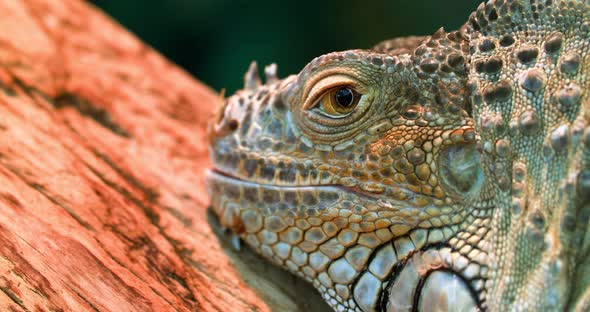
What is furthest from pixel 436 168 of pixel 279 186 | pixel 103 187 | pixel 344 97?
pixel 103 187

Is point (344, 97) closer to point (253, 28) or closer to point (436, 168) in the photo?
point (436, 168)

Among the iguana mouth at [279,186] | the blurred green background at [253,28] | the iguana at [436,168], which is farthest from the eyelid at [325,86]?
Answer: the blurred green background at [253,28]

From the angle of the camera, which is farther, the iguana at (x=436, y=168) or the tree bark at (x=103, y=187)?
the tree bark at (x=103, y=187)

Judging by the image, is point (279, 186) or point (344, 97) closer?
point (344, 97)

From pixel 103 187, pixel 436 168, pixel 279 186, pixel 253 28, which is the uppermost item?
pixel 253 28

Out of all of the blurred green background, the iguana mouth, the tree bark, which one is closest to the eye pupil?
the iguana mouth

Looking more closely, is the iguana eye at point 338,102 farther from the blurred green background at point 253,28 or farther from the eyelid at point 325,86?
the blurred green background at point 253,28
